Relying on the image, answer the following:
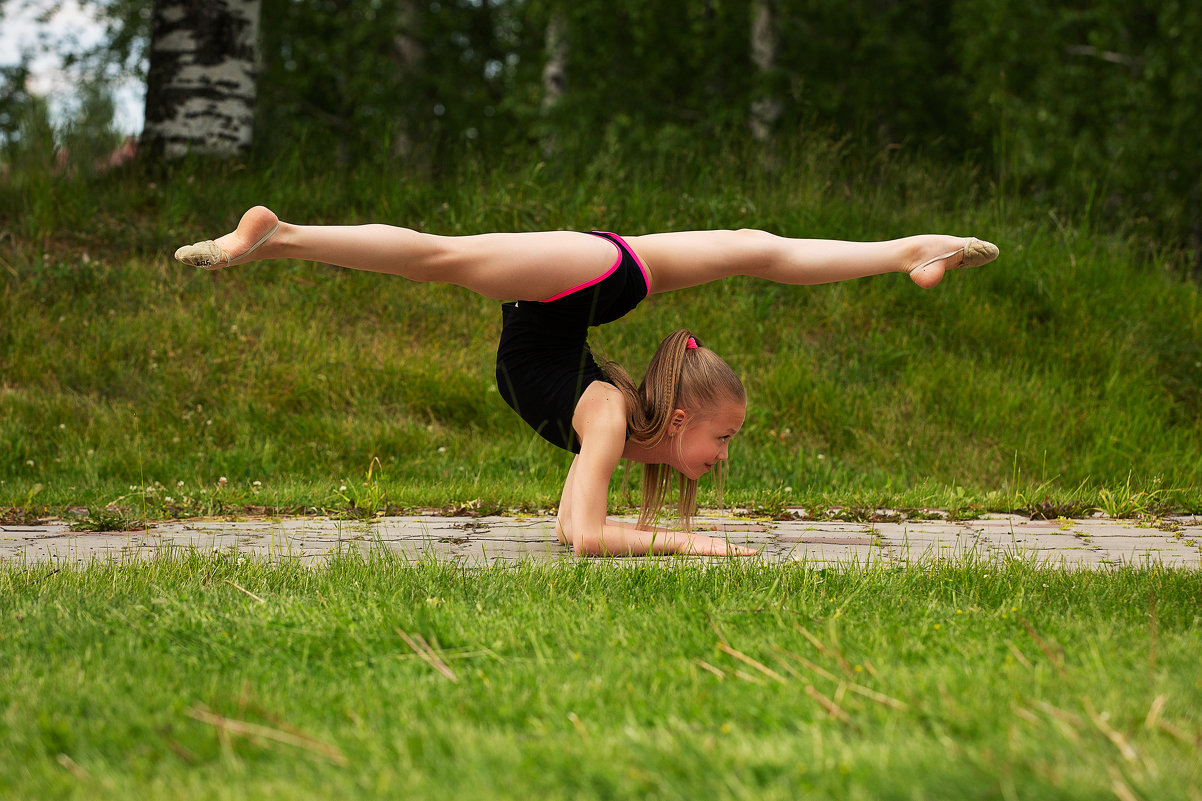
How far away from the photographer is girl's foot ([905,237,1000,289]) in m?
3.89

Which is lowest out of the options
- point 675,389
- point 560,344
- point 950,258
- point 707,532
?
point 707,532

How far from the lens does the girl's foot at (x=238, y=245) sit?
336 cm

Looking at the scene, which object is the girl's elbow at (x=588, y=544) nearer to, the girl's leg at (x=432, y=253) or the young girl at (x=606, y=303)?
the young girl at (x=606, y=303)

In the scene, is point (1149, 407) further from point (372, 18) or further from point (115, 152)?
point (372, 18)

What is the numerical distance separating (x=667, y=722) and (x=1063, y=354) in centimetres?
637

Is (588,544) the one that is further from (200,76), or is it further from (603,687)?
(200,76)

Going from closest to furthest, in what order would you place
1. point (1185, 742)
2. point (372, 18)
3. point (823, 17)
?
point (1185, 742)
point (823, 17)
point (372, 18)

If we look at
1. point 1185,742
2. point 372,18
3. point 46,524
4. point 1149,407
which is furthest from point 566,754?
point 372,18

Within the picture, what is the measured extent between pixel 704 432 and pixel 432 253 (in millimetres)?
1185

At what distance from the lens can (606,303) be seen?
400 cm

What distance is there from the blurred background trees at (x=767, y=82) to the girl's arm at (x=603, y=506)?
5.75 metres

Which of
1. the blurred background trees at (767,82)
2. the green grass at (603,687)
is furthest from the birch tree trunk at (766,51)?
the green grass at (603,687)

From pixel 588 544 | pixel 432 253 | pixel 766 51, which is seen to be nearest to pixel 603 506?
pixel 588 544

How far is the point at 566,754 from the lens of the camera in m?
1.73
